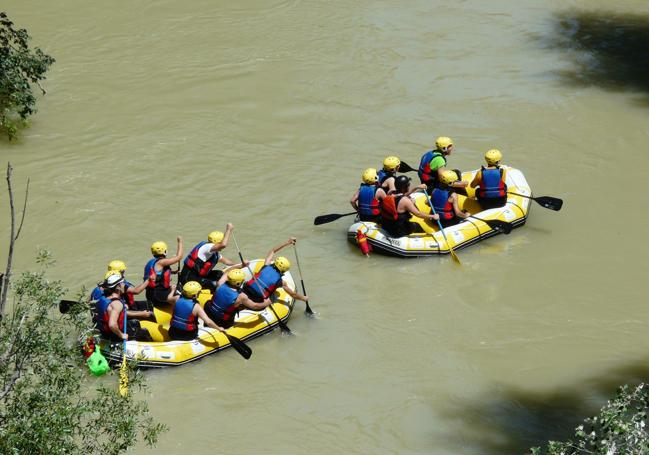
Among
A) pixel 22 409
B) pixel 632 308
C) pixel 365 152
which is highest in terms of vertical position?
pixel 22 409

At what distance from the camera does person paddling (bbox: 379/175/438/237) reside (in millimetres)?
12406

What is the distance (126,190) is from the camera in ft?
46.9

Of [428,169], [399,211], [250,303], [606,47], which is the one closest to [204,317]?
[250,303]

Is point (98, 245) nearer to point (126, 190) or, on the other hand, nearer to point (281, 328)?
point (126, 190)

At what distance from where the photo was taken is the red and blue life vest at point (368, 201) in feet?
41.1

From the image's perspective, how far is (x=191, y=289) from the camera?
10.4 metres

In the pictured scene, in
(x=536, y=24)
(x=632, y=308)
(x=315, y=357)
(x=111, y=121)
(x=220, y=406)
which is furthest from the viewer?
(x=536, y=24)

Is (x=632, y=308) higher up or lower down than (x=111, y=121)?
lower down

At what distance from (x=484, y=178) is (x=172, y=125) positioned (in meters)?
5.82

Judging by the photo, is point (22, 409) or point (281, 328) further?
point (281, 328)

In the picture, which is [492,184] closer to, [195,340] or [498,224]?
[498,224]

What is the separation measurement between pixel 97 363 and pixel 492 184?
19.5 feet

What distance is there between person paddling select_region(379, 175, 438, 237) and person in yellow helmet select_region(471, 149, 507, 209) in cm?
90

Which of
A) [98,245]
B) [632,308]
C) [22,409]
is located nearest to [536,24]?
[632,308]
